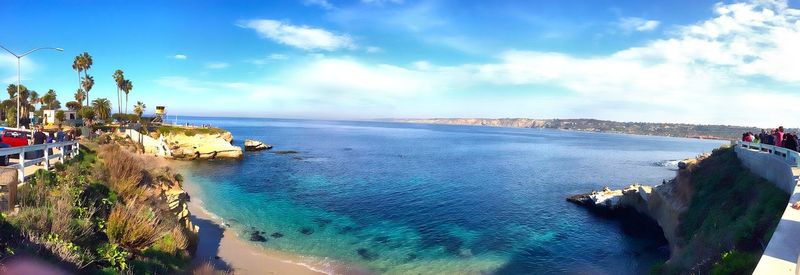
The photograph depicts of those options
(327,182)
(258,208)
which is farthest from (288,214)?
(327,182)

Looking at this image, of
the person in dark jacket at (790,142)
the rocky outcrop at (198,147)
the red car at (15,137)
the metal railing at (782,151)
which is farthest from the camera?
the rocky outcrop at (198,147)

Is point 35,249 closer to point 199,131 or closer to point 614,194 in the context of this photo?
point 614,194

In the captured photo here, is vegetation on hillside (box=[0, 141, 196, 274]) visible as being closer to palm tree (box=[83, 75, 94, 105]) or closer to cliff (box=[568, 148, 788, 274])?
cliff (box=[568, 148, 788, 274])

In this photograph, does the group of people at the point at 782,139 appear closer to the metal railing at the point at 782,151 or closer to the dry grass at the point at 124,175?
the metal railing at the point at 782,151

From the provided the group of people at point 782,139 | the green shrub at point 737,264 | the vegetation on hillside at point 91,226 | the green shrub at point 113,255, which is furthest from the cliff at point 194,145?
the green shrub at point 737,264

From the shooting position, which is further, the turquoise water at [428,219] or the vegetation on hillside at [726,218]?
the turquoise water at [428,219]

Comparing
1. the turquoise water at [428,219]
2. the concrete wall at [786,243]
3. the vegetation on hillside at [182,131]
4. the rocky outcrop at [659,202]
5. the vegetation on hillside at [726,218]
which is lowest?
the turquoise water at [428,219]
